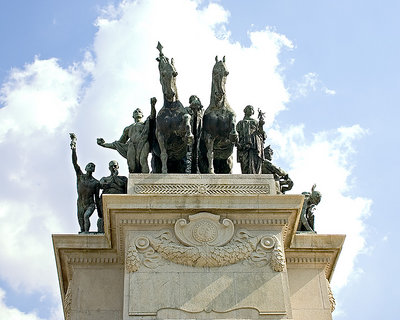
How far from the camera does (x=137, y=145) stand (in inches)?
850

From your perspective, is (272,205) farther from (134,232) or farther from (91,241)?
(91,241)

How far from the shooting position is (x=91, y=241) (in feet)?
64.0

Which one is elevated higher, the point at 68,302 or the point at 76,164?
the point at 76,164

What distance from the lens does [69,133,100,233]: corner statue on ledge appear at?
2134 cm

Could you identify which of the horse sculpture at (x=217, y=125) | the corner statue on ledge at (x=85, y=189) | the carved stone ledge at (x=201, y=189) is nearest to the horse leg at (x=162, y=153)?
the horse sculpture at (x=217, y=125)

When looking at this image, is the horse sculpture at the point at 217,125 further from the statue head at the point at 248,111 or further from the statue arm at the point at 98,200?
the statue arm at the point at 98,200

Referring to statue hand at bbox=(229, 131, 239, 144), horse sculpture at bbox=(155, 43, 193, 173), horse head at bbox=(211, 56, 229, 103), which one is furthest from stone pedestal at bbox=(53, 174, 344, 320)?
horse head at bbox=(211, 56, 229, 103)

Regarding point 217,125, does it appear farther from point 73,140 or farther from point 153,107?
point 73,140

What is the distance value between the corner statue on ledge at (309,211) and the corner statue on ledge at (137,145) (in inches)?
179

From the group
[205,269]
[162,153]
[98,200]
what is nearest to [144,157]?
[162,153]

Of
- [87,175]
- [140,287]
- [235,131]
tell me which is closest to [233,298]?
[140,287]

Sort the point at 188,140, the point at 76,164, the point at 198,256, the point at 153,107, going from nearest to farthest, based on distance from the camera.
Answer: the point at 198,256, the point at 188,140, the point at 153,107, the point at 76,164

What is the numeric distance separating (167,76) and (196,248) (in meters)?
5.37

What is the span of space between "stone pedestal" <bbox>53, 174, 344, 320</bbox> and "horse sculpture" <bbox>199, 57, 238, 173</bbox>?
1.80 meters
